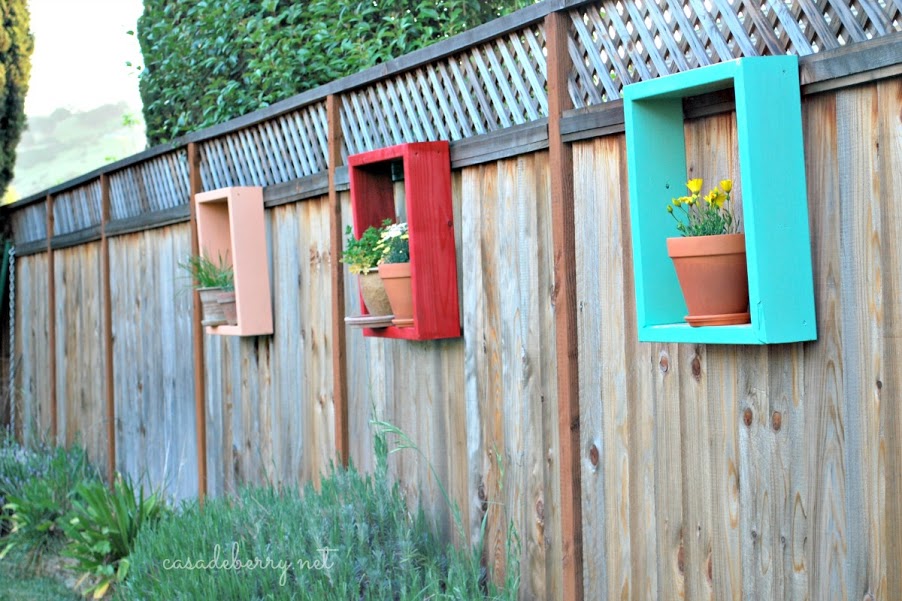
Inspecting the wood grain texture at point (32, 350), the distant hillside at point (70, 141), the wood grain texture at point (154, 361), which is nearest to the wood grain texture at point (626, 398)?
the wood grain texture at point (154, 361)

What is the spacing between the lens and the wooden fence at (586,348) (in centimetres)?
245

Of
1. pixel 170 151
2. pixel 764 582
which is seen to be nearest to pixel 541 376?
pixel 764 582

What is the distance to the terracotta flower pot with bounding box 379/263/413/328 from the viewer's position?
396 cm

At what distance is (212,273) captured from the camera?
5.61 meters

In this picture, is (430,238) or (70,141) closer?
(430,238)

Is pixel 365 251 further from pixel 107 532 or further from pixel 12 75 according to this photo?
pixel 12 75

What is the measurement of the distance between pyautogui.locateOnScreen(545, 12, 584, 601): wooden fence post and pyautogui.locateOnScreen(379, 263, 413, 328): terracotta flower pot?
763 millimetres

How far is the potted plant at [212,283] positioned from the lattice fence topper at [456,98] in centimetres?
123

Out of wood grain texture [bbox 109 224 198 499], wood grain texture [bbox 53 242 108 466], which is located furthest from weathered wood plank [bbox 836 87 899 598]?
wood grain texture [bbox 53 242 108 466]

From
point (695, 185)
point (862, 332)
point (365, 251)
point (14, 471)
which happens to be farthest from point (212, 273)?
point (862, 332)

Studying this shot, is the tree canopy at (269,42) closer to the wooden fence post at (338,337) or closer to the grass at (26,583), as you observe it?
the wooden fence post at (338,337)

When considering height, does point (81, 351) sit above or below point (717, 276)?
below

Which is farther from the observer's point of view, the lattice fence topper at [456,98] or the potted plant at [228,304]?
the potted plant at [228,304]

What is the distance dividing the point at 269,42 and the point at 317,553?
398cm
